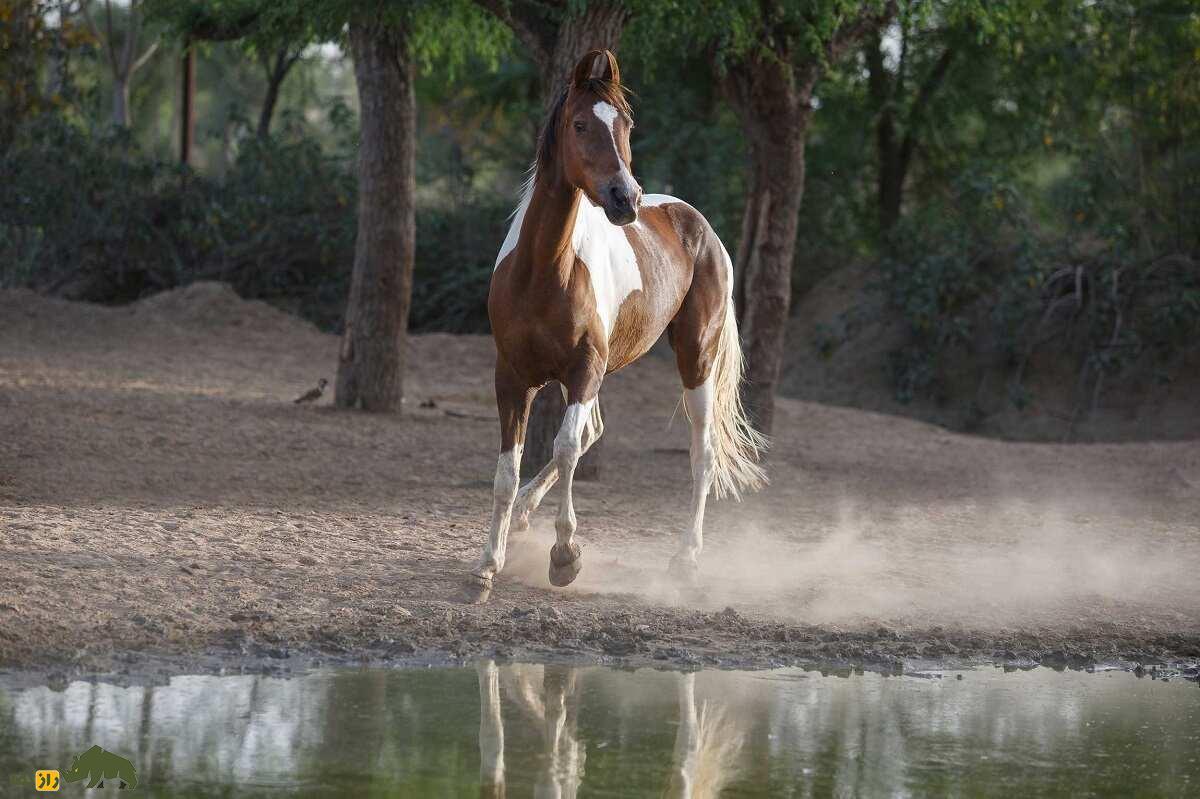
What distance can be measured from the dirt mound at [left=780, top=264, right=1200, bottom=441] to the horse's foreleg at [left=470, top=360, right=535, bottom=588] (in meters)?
11.5

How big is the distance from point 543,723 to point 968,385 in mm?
14143

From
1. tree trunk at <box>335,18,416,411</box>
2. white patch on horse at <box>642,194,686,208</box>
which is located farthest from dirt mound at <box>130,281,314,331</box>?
white patch on horse at <box>642,194,686,208</box>

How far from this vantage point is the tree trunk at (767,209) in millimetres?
10750

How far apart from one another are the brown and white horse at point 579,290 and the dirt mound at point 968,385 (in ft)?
34.4

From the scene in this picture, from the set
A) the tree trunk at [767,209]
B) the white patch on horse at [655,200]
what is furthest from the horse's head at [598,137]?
the tree trunk at [767,209]

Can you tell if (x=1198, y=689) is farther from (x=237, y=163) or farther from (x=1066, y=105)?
(x=237, y=163)

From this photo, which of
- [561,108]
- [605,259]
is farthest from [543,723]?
[561,108]

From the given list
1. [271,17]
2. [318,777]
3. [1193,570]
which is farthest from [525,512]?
[271,17]

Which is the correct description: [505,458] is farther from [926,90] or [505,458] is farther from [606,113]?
[926,90]

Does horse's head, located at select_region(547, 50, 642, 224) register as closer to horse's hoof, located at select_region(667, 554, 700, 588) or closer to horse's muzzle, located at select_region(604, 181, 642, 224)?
horse's muzzle, located at select_region(604, 181, 642, 224)

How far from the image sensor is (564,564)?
6211mm

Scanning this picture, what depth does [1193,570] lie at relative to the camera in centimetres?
760

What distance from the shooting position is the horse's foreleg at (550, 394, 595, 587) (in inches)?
240

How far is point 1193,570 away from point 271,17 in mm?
7384
